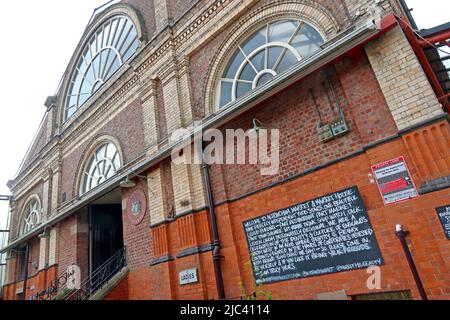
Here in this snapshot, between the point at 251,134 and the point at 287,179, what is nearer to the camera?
the point at 287,179

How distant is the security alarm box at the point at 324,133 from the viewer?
5320 mm

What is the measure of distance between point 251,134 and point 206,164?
1.34 m

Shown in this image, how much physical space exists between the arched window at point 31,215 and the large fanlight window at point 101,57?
4851mm

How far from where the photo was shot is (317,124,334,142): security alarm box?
532 cm

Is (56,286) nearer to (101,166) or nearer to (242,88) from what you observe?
(101,166)

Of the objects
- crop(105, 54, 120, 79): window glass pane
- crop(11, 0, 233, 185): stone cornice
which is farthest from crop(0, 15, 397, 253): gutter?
crop(105, 54, 120, 79): window glass pane

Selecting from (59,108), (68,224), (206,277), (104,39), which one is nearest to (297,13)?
(206,277)

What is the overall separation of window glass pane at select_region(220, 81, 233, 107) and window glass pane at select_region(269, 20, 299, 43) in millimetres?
1428

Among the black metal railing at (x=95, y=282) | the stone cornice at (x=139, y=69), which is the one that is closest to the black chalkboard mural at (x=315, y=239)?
the black metal railing at (x=95, y=282)

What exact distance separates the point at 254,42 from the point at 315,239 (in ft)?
15.0

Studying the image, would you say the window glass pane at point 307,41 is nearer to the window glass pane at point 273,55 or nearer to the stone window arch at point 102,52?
the window glass pane at point 273,55
